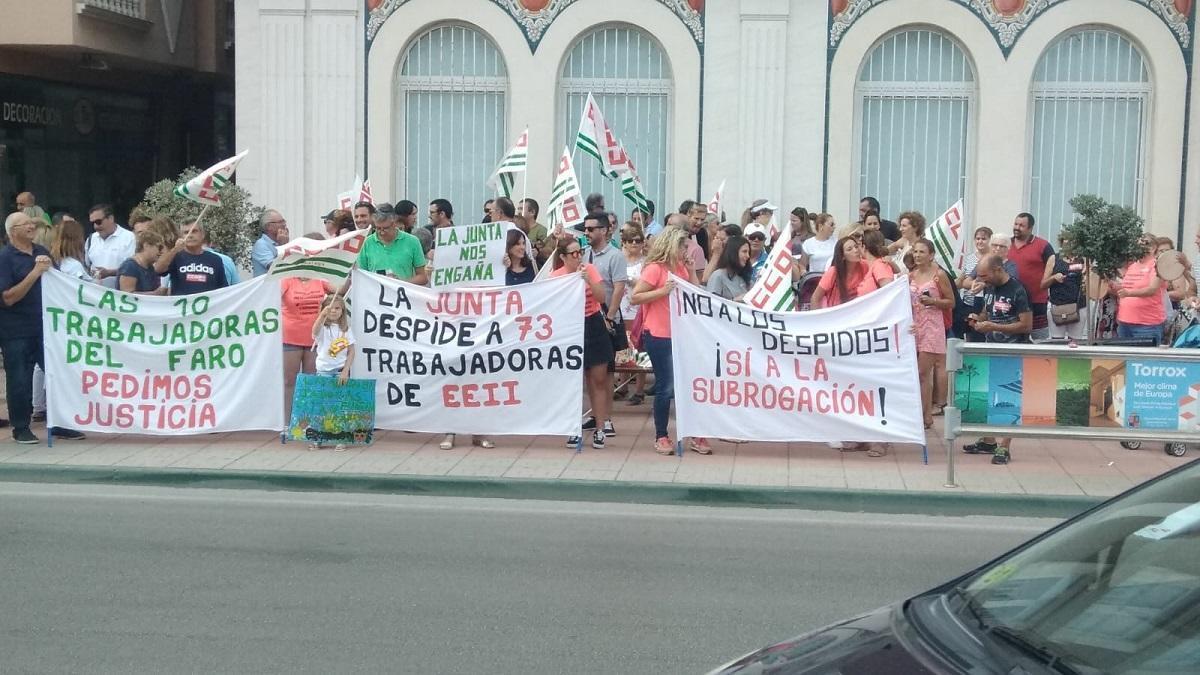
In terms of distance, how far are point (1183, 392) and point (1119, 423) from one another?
0.49 metres

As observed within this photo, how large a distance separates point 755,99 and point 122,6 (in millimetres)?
8977

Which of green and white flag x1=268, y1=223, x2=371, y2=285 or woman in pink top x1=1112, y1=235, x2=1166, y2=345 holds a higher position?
green and white flag x1=268, y1=223, x2=371, y2=285

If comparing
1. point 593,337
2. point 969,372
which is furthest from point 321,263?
point 969,372

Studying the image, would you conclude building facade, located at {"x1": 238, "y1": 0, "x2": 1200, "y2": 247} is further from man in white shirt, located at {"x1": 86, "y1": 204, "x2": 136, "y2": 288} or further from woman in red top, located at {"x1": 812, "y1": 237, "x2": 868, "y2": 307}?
woman in red top, located at {"x1": 812, "y1": 237, "x2": 868, "y2": 307}

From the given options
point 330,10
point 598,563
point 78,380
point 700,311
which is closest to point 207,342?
point 78,380

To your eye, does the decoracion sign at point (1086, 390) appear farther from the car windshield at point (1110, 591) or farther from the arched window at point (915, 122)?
the arched window at point (915, 122)

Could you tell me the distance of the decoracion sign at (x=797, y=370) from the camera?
437 inches

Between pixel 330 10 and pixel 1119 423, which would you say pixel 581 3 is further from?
pixel 1119 423

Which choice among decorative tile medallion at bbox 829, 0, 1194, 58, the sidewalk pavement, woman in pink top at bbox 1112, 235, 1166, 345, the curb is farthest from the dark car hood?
decorative tile medallion at bbox 829, 0, 1194, 58

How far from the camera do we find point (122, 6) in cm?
2016

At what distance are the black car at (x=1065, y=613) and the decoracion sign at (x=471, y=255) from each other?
8.88m

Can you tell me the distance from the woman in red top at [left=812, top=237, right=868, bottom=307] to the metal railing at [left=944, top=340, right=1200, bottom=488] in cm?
179

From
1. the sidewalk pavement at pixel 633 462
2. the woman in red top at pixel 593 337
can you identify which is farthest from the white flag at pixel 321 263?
the woman in red top at pixel 593 337

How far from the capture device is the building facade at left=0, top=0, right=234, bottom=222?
19547 millimetres
